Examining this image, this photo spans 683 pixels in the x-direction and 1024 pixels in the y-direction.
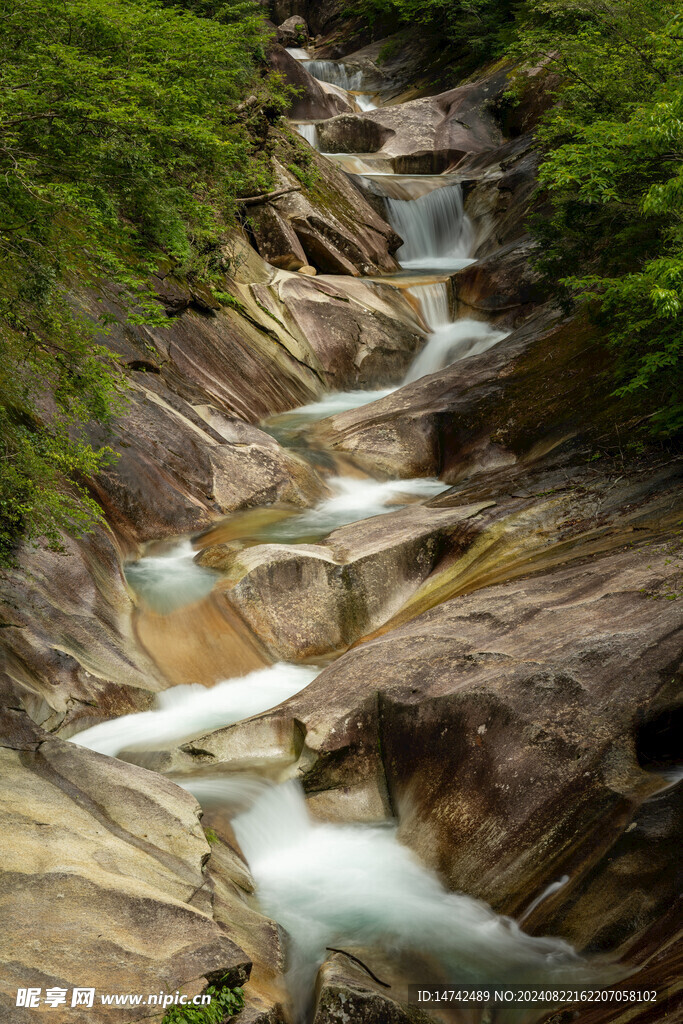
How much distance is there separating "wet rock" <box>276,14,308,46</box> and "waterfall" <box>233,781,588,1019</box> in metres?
46.5

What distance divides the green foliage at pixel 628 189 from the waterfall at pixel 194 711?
5217 mm

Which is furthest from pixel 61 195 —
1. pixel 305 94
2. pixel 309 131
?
pixel 305 94

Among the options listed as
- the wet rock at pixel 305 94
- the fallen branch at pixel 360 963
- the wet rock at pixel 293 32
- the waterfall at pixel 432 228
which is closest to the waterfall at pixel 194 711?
the fallen branch at pixel 360 963

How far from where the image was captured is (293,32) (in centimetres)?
4566

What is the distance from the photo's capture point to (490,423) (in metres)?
14.0

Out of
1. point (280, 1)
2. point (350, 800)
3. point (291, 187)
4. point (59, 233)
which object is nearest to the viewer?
point (350, 800)

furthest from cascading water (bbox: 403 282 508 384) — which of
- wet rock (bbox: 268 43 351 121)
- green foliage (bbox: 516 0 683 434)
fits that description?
wet rock (bbox: 268 43 351 121)

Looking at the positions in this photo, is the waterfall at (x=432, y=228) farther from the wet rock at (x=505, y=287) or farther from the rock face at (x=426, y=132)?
the wet rock at (x=505, y=287)

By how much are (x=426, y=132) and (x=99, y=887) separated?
30.8 meters

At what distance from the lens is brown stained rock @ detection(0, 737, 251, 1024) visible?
417 cm

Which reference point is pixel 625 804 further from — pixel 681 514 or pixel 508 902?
pixel 681 514

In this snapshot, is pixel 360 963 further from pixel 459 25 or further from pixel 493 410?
pixel 459 25

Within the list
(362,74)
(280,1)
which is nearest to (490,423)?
(362,74)

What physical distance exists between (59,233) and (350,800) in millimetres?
5674
